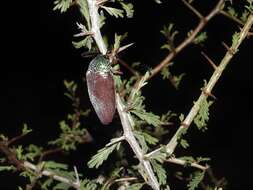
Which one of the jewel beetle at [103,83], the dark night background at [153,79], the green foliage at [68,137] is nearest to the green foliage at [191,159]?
the jewel beetle at [103,83]

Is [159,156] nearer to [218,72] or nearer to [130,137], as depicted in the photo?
[130,137]

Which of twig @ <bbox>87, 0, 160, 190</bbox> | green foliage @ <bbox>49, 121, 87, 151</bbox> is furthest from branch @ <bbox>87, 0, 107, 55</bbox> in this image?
green foliage @ <bbox>49, 121, 87, 151</bbox>

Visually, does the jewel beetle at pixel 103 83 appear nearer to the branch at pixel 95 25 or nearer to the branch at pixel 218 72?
the branch at pixel 95 25

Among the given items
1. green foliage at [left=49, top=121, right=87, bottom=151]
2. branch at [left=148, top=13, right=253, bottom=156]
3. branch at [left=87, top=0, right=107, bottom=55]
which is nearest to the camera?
branch at [left=87, top=0, right=107, bottom=55]

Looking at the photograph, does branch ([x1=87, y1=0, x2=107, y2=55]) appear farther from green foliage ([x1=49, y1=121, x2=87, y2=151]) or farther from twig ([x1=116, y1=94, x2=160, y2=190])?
green foliage ([x1=49, y1=121, x2=87, y2=151])

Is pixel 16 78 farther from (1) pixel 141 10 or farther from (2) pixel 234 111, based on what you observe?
(2) pixel 234 111

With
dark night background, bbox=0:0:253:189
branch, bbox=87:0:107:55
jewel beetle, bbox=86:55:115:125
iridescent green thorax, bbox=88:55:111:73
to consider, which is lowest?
dark night background, bbox=0:0:253:189

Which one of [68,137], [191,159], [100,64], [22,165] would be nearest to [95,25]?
[100,64]
